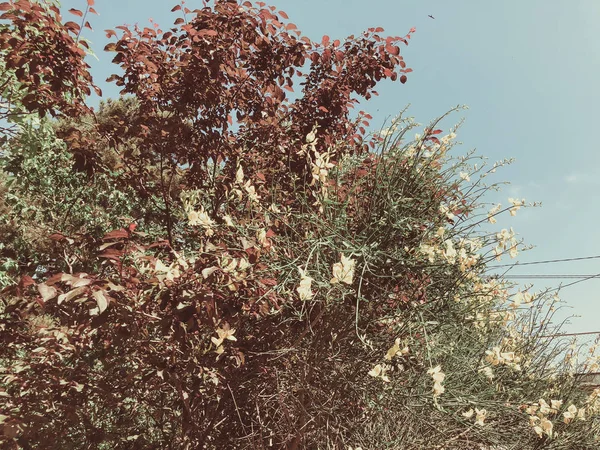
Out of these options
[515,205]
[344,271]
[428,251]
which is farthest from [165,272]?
[515,205]

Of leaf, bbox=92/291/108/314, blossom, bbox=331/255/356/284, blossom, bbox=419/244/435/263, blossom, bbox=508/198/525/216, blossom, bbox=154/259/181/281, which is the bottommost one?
leaf, bbox=92/291/108/314

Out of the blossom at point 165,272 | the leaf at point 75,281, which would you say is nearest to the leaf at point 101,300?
the leaf at point 75,281

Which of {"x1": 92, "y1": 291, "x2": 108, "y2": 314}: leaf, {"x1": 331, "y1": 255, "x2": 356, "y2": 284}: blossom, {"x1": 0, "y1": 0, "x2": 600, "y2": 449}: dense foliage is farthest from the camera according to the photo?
{"x1": 0, "y1": 0, "x2": 600, "y2": 449}: dense foliage

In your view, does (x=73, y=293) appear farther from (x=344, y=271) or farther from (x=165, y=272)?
(x=344, y=271)

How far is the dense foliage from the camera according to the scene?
211cm

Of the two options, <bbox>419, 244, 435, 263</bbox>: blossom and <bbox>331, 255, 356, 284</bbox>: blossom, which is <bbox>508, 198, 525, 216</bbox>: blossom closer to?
<bbox>419, 244, 435, 263</bbox>: blossom

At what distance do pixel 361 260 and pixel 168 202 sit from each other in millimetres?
1419

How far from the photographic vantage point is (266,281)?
203cm

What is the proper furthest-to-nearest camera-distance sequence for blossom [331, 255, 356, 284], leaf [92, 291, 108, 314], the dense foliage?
the dense foliage
blossom [331, 255, 356, 284]
leaf [92, 291, 108, 314]

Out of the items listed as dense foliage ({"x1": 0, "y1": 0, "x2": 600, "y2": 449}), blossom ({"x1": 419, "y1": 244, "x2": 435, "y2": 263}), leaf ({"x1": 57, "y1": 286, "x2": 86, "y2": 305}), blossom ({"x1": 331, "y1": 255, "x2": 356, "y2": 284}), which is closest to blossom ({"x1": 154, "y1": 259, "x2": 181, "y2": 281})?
dense foliage ({"x1": 0, "y1": 0, "x2": 600, "y2": 449})

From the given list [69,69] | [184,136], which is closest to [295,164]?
[184,136]

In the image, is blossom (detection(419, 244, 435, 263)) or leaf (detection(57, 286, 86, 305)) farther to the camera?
blossom (detection(419, 244, 435, 263))

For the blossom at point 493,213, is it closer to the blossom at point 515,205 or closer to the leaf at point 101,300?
the blossom at point 515,205

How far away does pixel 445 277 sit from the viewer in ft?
7.59
